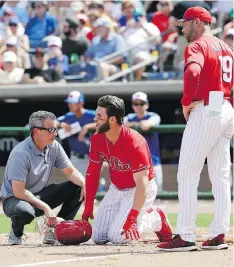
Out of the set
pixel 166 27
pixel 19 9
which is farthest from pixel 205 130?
pixel 19 9

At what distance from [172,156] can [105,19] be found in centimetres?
291

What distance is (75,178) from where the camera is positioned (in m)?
8.02

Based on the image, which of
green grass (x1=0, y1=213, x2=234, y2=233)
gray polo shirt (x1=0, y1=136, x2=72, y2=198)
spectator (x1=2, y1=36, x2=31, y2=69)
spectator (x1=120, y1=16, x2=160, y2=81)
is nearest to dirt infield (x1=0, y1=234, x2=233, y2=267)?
gray polo shirt (x1=0, y1=136, x2=72, y2=198)

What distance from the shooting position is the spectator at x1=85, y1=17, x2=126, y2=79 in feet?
48.3

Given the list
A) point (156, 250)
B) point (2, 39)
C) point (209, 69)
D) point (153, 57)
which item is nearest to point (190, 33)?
point (209, 69)

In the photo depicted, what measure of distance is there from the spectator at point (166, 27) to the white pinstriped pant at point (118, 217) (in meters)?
6.83

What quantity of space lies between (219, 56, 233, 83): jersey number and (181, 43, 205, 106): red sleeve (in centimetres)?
23

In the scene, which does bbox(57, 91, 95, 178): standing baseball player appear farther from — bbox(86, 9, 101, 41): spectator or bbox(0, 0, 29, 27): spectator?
bbox(0, 0, 29, 27): spectator

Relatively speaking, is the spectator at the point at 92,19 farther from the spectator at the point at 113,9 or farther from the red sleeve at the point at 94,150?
the red sleeve at the point at 94,150

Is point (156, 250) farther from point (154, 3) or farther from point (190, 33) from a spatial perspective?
point (154, 3)

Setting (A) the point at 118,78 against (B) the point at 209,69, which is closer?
(B) the point at 209,69

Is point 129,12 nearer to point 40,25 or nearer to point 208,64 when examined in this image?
point 40,25

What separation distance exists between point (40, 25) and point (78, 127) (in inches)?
125

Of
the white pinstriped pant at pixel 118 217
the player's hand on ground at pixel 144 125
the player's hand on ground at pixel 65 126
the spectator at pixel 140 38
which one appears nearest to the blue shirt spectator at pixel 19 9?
the spectator at pixel 140 38
